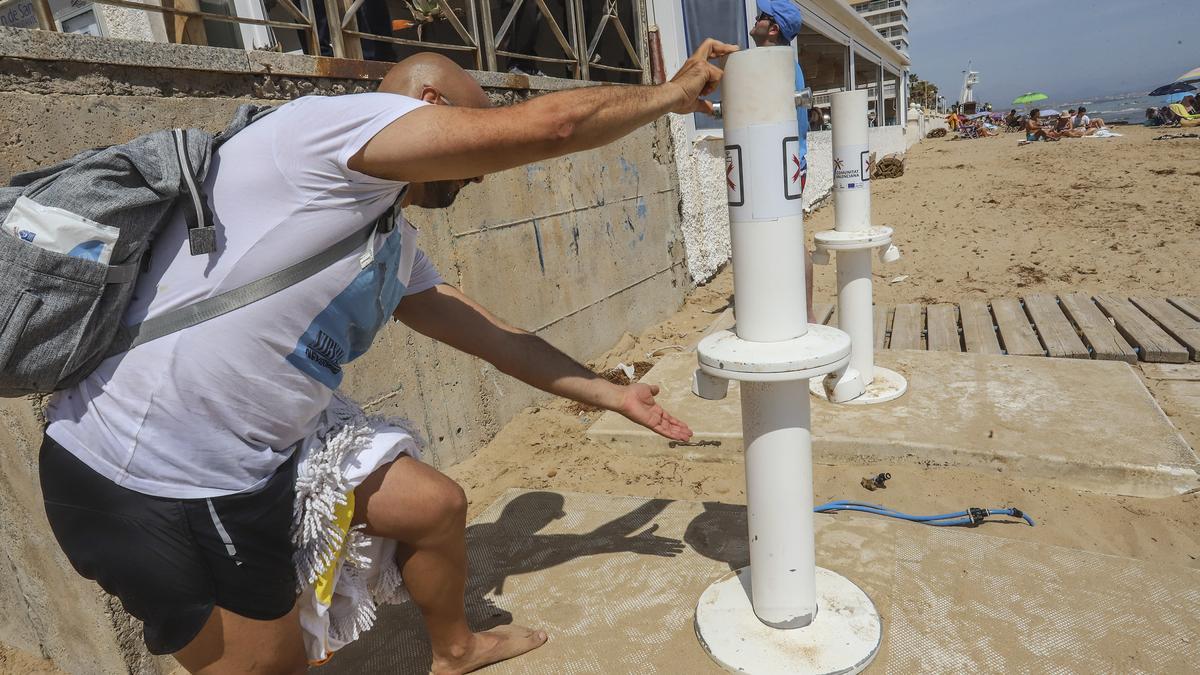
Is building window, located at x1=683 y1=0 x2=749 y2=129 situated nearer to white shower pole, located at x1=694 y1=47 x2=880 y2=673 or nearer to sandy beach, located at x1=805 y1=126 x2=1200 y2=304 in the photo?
sandy beach, located at x1=805 y1=126 x2=1200 y2=304

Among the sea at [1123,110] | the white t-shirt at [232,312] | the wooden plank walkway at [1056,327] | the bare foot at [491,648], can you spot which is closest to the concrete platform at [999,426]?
the wooden plank walkway at [1056,327]

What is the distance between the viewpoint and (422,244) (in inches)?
134

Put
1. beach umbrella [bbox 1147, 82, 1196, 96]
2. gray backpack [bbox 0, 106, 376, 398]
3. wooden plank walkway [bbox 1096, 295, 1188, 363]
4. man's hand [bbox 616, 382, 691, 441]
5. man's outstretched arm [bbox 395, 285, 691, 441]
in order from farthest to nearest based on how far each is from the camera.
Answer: beach umbrella [bbox 1147, 82, 1196, 96], wooden plank walkway [bbox 1096, 295, 1188, 363], man's outstretched arm [bbox 395, 285, 691, 441], man's hand [bbox 616, 382, 691, 441], gray backpack [bbox 0, 106, 376, 398]

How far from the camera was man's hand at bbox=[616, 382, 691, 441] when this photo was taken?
6.19 ft

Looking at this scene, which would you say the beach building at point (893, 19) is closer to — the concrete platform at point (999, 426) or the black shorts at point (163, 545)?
the concrete platform at point (999, 426)

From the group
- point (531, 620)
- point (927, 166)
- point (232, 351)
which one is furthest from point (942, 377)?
point (927, 166)

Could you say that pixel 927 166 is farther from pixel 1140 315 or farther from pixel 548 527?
pixel 548 527

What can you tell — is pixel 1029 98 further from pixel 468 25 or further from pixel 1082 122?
pixel 468 25

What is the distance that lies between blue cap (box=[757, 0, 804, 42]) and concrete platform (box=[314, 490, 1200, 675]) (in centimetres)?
289

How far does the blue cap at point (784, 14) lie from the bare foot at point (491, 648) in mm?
3581

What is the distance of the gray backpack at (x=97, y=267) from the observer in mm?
1198

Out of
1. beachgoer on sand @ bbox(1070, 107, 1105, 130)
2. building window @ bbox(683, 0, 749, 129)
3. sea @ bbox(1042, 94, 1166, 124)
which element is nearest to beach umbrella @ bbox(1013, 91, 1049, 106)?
sea @ bbox(1042, 94, 1166, 124)

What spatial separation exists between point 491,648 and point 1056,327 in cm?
430

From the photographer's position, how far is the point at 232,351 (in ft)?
4.44
